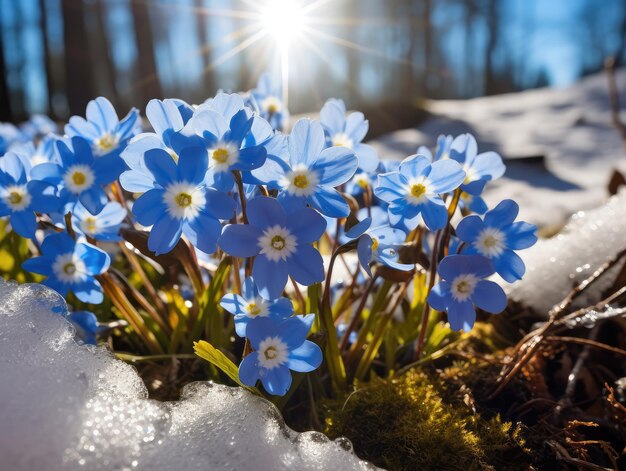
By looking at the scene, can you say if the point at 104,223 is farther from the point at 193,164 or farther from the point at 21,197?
the point at 193,164

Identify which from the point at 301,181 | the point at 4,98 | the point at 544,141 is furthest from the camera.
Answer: the point at 4,98

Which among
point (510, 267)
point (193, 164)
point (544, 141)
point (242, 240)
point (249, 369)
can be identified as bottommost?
point (544, 141)

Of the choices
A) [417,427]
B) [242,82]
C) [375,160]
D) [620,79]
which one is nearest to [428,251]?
[375,160]

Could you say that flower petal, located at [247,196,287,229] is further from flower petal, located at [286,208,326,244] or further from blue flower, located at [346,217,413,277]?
blue flower, located at [346,217,413,277]

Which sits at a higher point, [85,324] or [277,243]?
[277,243]

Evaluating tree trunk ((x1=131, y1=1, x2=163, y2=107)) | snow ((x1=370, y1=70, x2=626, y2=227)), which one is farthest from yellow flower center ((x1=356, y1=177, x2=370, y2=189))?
tree trunk ((x1=131, y1=1, x2=163, y2=107))

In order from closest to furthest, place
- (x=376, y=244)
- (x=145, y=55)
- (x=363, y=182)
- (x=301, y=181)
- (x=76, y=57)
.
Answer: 1. (x=301, y=181)
2. (x=376, y=244)
3. (x=363, y=182)
4. (x=76, y=57)
5. (x=145, y=55)

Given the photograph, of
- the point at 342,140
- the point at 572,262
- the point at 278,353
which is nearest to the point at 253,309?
the point at 278,353
